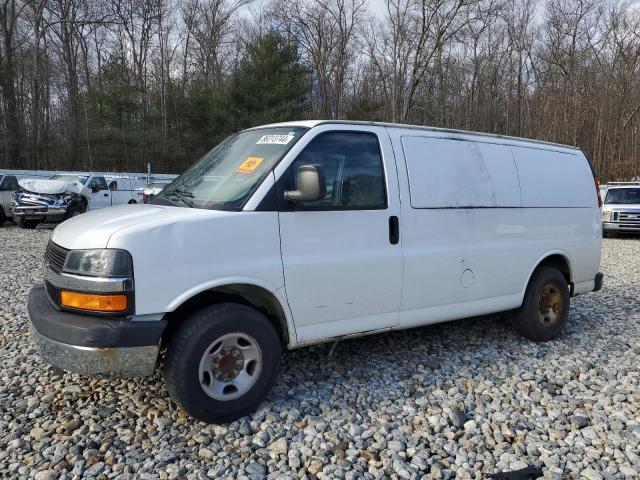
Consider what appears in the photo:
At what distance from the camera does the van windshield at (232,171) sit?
12.3ft

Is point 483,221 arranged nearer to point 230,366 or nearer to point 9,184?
point 230,366

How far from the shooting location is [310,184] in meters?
3.58

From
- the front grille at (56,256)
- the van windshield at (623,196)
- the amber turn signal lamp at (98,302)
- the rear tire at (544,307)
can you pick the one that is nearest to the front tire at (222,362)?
the amber turn signal lamp at (98,302)

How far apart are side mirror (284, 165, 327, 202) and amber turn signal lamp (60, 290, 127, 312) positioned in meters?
1.28

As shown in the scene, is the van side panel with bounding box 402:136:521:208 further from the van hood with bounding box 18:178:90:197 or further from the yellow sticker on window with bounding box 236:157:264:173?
the van hood with bounding box 18:178:90:197

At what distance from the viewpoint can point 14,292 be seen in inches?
293

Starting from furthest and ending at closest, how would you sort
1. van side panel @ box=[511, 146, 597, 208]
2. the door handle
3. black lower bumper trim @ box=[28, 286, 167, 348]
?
van side panel @ box=[511, 146, 597, 208] < the door handle < black lower bumper trim @ box=[28, 286, 167, 348]

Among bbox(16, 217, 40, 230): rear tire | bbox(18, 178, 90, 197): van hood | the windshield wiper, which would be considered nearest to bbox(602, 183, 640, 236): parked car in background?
the windshield wiper

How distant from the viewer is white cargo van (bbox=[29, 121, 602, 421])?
328cm

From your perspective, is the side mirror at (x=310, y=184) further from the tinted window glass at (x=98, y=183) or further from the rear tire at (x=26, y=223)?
the tinted window glass at (x=98, y=183)

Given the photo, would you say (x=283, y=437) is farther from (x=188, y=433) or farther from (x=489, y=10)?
(x=489, y=10)

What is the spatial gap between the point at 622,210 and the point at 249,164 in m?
16.8

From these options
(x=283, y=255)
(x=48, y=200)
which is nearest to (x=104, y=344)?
(x=283, y=255)

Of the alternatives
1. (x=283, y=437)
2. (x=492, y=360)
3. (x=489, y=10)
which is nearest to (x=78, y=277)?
(x=283, y=437)
